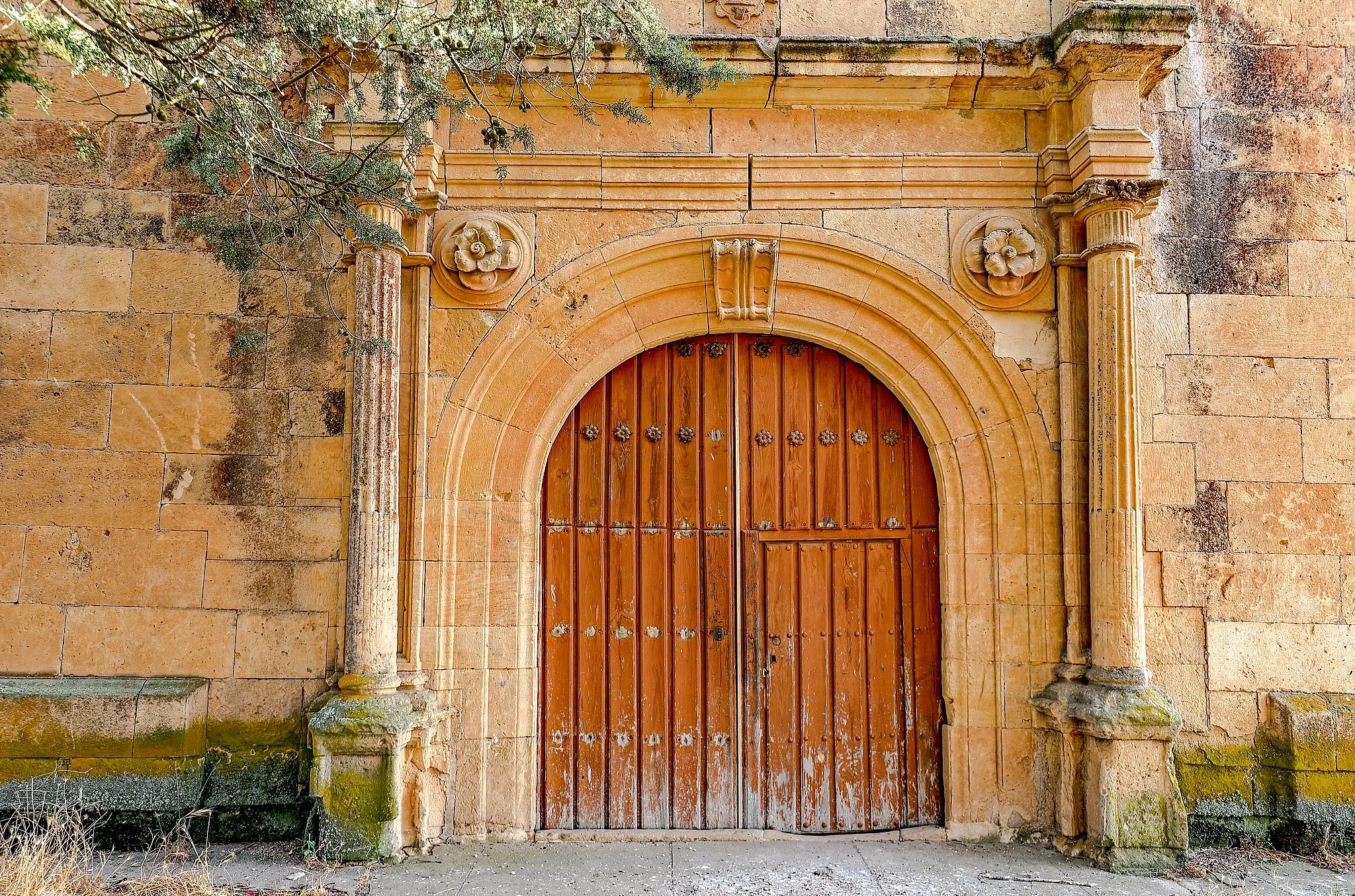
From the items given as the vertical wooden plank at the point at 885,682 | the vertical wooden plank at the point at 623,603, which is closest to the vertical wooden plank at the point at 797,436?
the vertical wooden plank at the point at 885,682

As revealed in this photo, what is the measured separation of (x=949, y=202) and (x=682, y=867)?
3308 mm

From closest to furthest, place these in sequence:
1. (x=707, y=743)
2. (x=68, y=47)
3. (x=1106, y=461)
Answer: (x=68, y=47) < (x=1106, y=461) < (x=707, y=743)

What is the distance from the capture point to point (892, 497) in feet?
15.2

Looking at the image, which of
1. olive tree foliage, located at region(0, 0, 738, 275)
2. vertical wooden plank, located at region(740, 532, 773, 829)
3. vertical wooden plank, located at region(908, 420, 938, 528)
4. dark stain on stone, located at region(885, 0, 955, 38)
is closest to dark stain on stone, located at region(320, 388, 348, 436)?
olive tree foliage, located at region(0, 0, 738, 275)

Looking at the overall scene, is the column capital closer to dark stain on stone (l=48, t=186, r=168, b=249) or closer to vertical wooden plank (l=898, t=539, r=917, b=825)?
vertical wooden plank (l=898, t=539, r=917, b=825)

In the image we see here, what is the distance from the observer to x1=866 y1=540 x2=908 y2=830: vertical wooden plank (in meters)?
4.50

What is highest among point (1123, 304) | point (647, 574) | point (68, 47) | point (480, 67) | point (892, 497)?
point (480, 67)

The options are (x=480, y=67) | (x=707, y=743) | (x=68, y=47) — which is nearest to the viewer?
(x=68, y=47)

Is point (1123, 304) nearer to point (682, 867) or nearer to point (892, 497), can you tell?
point (892, 497)

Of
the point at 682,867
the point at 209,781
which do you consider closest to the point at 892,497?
the point at 682,867

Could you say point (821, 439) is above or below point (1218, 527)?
above

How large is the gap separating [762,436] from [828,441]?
0.33 meters

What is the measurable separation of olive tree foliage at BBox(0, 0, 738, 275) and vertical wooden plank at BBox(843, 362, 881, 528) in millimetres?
1594

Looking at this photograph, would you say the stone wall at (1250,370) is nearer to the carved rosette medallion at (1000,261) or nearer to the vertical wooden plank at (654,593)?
the carved rosette medallion at (1000,261)
